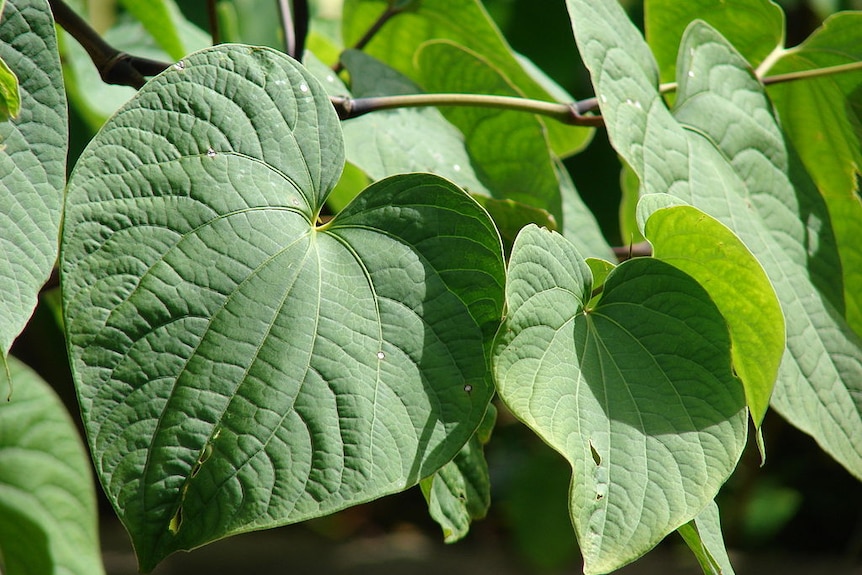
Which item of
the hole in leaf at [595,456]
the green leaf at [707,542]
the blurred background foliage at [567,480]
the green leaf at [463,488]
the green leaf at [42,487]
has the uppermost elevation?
the hole in leaf at [595,456]

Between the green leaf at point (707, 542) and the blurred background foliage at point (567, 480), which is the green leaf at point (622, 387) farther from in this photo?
the blurred background foliage at point (567, 480)

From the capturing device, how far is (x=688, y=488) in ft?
1.46

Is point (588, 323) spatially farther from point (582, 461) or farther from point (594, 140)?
point (594, 140)

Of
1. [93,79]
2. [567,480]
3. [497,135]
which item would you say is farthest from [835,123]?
[567,480]

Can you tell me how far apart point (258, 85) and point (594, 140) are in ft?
6.05

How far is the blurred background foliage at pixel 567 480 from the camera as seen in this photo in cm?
202

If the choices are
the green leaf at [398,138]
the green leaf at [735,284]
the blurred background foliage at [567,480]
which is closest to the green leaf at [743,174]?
the green leaf at [735,284]

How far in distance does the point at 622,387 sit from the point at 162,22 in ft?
1.93

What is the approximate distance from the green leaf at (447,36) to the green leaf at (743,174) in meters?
0.17

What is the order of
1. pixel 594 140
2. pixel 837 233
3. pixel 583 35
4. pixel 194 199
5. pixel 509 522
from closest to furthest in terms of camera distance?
pixel 194 199
pixel 583 35
pixel 837 233
pixel 594 140
pixel 509 522

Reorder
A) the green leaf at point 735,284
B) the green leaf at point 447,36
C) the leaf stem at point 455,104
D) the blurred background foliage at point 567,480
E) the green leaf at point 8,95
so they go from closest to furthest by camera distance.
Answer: the green leaf at point 8,95, the green leaf at point 735,284, the leaf stem at point 455,104, the green leaf at point 447,36, the blurred background foliage at point 567,480

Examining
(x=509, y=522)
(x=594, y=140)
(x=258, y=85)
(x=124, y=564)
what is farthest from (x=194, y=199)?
(x=124, y=564)

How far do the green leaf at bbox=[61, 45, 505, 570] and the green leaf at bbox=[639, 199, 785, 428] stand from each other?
0.13m

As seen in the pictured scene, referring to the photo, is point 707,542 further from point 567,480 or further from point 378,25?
point 567,480
